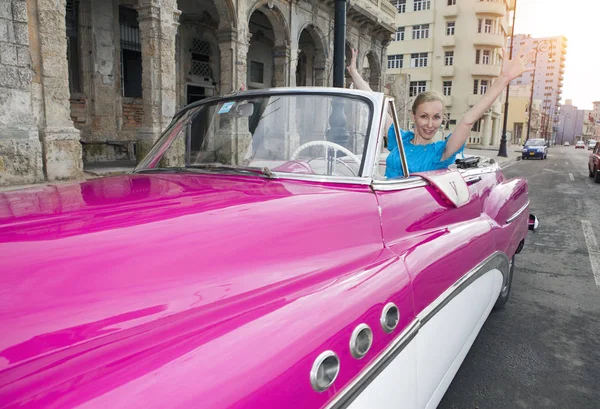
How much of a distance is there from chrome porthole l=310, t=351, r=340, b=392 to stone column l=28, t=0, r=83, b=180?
7.91 meters

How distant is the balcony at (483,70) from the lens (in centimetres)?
4312

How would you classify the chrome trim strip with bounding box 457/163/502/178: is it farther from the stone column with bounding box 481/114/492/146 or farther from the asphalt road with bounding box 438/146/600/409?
the stone column with bounding box 481/114/492/146

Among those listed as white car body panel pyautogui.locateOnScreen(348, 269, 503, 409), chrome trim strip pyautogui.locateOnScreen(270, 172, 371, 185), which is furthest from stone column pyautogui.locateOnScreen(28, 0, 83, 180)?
white car body panel pyautogui.locateOnScreen(348, 269, 503, 409)

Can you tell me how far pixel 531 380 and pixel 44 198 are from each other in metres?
2.68

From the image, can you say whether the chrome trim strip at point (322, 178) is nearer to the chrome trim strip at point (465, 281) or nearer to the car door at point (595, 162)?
the chrome trim strip at point (465, 281)

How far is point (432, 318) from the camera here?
1.70m

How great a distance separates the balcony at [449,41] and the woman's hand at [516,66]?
152 feet

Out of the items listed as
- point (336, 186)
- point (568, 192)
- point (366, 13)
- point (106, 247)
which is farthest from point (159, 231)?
point (366, 13)

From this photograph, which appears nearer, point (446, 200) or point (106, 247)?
point (106, 247)

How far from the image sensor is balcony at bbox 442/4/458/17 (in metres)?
43.6

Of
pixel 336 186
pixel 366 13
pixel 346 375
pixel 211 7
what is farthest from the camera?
pixel 366 13

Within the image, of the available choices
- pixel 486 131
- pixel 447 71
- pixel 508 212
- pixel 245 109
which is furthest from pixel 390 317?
pixel 486 131

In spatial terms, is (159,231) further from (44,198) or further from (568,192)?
(568,192)

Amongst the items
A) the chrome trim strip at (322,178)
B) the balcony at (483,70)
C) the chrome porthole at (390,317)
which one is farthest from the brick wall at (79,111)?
the balcony at (483,70)
